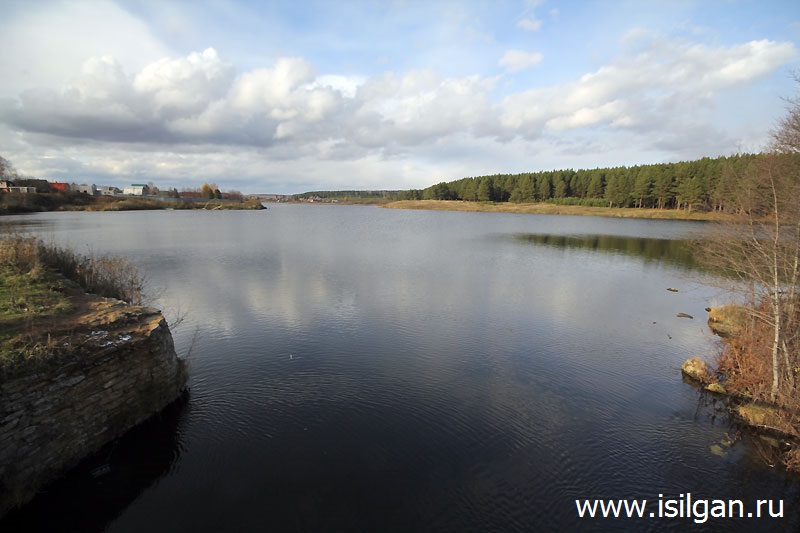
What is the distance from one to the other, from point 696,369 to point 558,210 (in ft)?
322

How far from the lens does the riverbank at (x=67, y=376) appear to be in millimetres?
7395

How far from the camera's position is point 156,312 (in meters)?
12.1

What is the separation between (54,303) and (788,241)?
69.9ft

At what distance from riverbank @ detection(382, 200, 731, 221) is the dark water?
75.9m

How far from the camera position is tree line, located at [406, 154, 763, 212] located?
7775 centimetres

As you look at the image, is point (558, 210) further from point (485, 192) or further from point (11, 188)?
point (11, 188)

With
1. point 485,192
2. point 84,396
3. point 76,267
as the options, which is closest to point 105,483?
point 84,396

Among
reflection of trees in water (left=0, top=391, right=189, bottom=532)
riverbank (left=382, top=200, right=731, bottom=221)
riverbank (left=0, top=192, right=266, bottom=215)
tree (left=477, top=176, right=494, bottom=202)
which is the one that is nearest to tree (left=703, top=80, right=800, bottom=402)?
reflection of trees in water (left=0, top=391, right=189, bottom=532)

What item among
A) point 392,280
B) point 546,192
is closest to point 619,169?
point 546,192

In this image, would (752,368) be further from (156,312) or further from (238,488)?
(156,312)

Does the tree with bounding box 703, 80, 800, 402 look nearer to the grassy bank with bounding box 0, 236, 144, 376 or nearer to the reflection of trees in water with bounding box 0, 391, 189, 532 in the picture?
the reflection of trees in water with bounding box 0, 391, 189, 532

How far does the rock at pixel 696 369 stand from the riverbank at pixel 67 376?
17.4 m

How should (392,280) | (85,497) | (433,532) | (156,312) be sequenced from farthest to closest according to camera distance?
1. (392,280)
2. (156,312)
3. (85,497)
4. (433,532)

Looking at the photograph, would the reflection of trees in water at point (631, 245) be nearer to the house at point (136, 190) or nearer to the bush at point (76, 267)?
the bush at point (76, 267)
